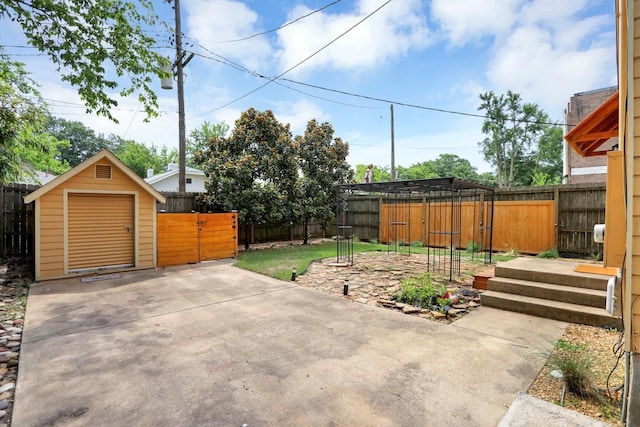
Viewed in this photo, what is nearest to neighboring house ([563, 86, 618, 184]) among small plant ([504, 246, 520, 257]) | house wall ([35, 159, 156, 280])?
small plant ([504, 246, 520, 257])

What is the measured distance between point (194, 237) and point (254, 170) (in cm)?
302

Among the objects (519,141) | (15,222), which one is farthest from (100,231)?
(519,141)

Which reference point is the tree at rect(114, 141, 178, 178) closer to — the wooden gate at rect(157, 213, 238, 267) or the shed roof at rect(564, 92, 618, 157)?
the wooden gate at rect(157, 213, 238, 267)

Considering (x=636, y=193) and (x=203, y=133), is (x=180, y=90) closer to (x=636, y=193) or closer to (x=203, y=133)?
(x=636, y=193)

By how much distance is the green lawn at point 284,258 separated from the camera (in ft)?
22.3

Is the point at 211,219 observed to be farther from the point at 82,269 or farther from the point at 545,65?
the point at 545,65

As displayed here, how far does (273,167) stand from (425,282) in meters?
6.62

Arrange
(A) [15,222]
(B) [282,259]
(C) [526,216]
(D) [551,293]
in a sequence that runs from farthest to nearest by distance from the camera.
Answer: (C) [526,216]
(B) [282,259]
(A) [15,222]
(D) [551,293]

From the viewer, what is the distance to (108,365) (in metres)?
2.67

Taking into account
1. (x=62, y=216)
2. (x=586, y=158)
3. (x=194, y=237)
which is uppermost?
(x=586, y=158)

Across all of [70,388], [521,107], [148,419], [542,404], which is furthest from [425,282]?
[521,107]

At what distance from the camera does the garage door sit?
6285mm

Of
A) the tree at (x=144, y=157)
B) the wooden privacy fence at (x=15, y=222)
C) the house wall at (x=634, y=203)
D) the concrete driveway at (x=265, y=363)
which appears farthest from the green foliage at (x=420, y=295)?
the tree at (x=144, y=157)

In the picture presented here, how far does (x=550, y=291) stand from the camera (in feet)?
13.9
